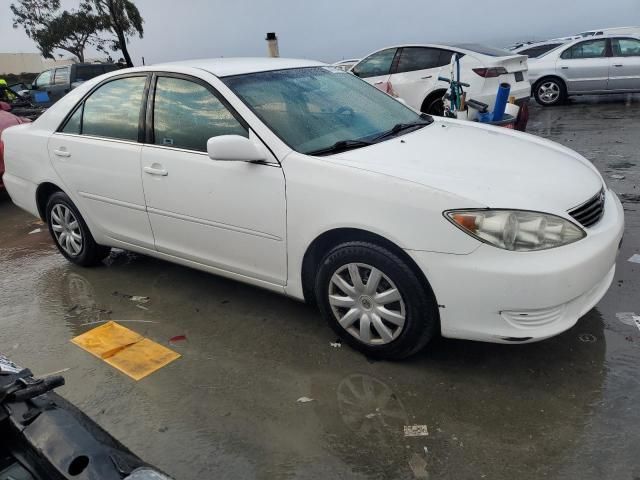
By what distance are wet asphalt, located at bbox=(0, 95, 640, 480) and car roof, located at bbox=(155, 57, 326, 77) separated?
155 centimetres

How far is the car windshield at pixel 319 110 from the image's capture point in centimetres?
312

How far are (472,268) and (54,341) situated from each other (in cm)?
269

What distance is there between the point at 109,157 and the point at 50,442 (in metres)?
2.71

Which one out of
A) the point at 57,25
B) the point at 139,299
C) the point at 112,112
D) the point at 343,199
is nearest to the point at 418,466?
the point at 343,199

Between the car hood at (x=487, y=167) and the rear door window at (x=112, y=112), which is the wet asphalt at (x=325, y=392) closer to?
the car hood at (x=487, y=167)

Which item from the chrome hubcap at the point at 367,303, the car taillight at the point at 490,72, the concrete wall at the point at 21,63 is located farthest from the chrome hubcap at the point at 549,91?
the concrete wall at the point at 21,63

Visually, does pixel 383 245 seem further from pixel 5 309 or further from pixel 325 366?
pixel 5 309

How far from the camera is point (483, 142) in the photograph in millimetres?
3271

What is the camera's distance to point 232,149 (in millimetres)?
2936

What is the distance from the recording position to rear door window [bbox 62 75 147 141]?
12.3 ft

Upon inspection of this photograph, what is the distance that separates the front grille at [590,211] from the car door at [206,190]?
1.50 metres

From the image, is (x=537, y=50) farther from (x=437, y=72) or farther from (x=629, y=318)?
(x=629, y=318)

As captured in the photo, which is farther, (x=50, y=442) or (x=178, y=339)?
(x=178, y=339)

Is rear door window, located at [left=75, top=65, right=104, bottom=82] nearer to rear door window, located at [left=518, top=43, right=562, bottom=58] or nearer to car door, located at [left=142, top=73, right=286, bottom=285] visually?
rear door window, located at [left=518, top=43, right=562, bottom=58]
